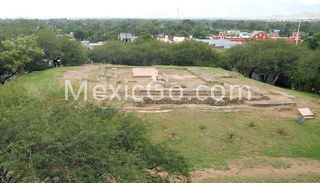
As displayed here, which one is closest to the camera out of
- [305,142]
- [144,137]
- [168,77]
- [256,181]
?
[144,137]

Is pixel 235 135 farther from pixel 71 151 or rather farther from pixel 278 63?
pixel 278 63

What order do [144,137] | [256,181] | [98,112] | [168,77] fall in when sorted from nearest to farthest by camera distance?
1. [144,137]
2. [98,112]
3. [256,181]
4. [168,77]

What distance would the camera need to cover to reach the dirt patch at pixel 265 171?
479 inches

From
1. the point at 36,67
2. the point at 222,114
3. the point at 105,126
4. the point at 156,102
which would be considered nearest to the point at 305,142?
the point at 222,114

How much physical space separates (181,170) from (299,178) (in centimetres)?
528

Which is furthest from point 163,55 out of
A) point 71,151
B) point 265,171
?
point 71,151

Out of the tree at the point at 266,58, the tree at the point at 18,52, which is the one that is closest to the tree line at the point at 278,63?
the tree at the point at 266,58

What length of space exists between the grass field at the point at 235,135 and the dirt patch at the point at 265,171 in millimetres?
219

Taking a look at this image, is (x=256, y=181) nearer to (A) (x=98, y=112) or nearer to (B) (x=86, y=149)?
(A) (x=98, y=112)

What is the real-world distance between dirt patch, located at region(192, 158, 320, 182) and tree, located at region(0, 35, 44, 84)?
1877 cm

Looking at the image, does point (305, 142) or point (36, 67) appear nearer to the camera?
point (305, 142)

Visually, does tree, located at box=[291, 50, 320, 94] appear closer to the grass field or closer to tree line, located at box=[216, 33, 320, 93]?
tree line, located at box=[216, 33, 320, 93]

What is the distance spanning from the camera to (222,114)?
17031mm

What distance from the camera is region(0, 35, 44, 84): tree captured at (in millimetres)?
25844
